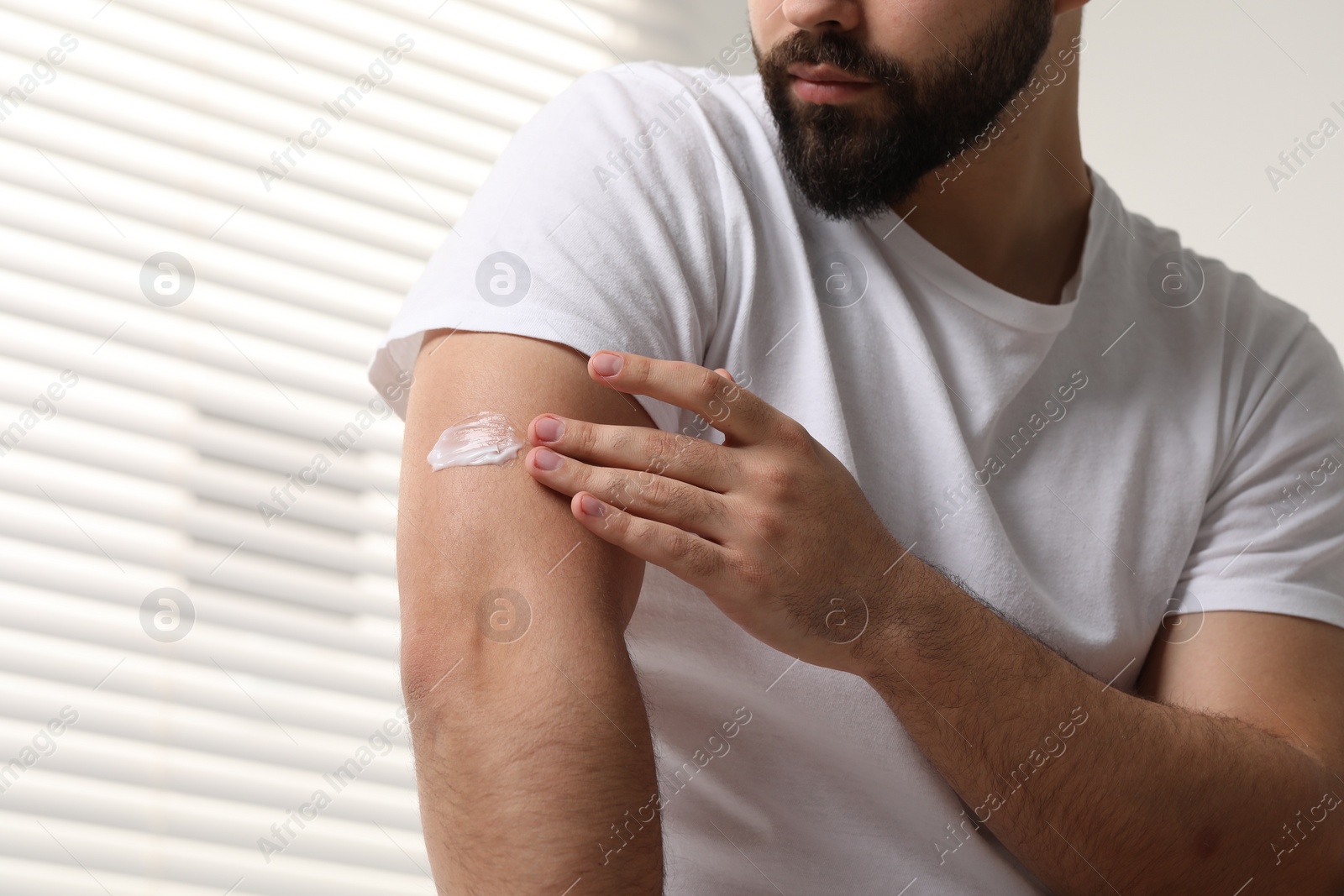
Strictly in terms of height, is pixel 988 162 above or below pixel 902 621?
above

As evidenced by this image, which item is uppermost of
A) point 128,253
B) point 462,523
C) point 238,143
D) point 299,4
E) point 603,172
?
point 603,172

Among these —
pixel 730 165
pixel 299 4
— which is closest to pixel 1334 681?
pixel 730 165

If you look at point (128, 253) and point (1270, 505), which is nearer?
point (1270, 505)

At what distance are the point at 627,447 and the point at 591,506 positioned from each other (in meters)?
0.05

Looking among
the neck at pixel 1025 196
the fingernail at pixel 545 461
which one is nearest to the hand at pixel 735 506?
the fingernail at pixel 545 461

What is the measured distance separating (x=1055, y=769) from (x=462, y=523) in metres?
0.53

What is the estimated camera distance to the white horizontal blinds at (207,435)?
1.41 meters

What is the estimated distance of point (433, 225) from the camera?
1759mm

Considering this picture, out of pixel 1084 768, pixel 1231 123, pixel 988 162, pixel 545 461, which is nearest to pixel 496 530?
pixel 545 461

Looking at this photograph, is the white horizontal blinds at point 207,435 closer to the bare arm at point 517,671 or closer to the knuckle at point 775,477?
the bare arm at point 517,671

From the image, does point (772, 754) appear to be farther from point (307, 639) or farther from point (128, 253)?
point (128, 253)

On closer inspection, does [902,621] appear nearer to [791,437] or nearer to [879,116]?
[791,437]

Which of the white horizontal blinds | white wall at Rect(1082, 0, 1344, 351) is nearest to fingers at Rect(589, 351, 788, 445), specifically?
the white horizontal blinds

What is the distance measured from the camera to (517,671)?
0.70 metres
